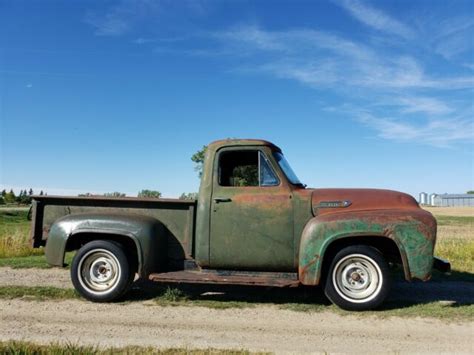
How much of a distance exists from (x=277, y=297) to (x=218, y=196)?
1.76 m

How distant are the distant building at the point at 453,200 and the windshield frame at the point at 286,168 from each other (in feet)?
552

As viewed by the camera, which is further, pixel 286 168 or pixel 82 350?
pixel 286 168

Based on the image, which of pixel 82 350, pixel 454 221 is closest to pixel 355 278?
pixel 82 350

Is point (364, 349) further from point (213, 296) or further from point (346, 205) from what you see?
point (213, 296)

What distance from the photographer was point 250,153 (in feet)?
20.9

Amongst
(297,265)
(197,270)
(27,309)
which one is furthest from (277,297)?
(27,309)

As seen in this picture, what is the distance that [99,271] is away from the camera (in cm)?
620

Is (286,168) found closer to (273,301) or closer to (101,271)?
(273,301)

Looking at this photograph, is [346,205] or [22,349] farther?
[346,205]

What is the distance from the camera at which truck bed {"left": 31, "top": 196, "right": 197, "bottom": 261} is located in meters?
6.26

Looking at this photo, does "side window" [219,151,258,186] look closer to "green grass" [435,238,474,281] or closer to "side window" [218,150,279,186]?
"side window" [218,150,279,186]

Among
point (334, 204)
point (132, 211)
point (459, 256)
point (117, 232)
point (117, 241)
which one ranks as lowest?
point (459, 256)

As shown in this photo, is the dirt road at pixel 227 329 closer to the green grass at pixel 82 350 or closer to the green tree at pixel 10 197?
the green grass at pixel 82 350

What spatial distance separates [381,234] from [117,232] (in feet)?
11.6
